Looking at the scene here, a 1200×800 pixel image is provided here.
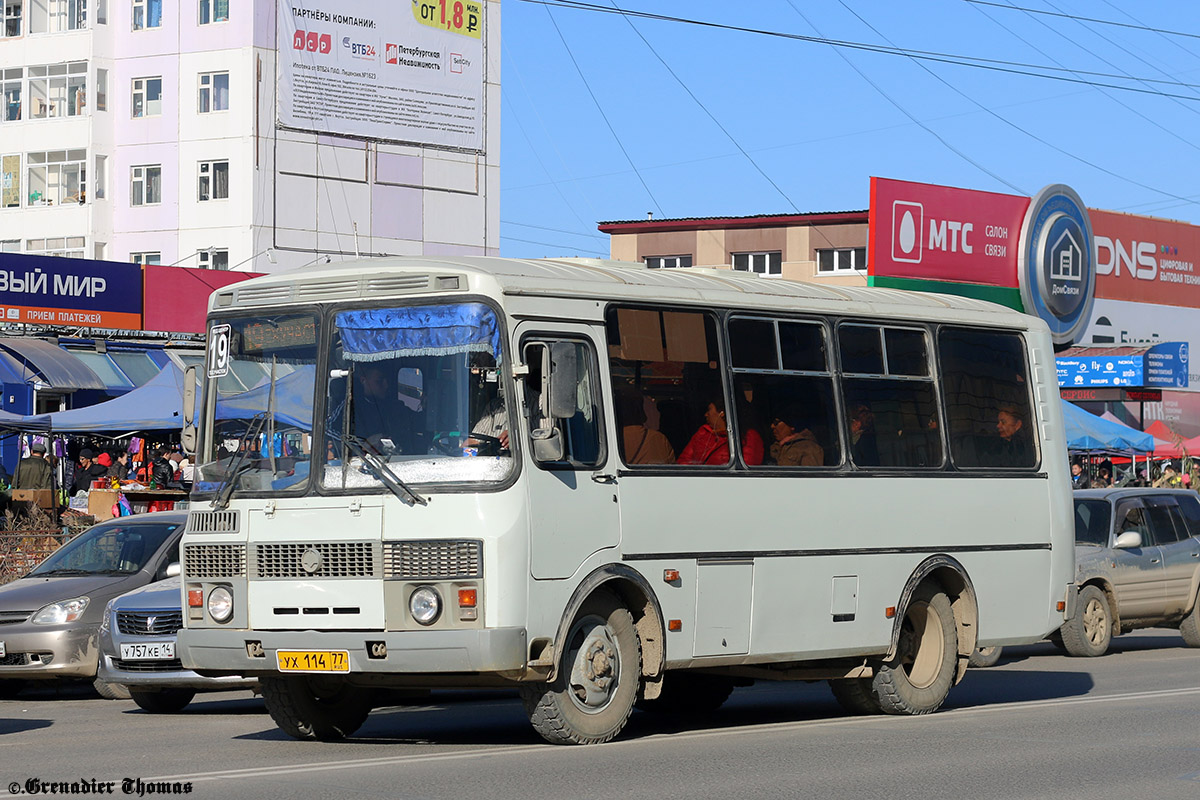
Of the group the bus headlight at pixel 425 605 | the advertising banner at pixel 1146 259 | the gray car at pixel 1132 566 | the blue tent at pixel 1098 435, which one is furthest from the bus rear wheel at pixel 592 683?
the advertising banner at pixel 1146 259

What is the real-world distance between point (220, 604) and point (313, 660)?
793 millimetres

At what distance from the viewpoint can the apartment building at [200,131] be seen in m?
62.6

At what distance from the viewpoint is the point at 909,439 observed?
1289 cm

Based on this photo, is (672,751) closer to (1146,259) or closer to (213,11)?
(1146,259)

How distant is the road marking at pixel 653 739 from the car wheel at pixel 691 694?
0.96 m

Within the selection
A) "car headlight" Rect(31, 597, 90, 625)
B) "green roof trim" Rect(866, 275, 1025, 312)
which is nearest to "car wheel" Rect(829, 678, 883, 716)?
"car headlight" Rect(31, 597, 90, 625)

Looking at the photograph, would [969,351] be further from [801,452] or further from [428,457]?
[428,457]

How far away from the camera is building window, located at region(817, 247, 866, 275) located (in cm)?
7456

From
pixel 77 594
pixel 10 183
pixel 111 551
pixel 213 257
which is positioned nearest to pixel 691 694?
pixel 77 594

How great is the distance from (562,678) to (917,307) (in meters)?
4.60

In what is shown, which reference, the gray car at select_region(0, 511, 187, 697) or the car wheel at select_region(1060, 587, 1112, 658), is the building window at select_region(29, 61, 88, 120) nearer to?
the gray car at select_region(0, 511, 187, 697)

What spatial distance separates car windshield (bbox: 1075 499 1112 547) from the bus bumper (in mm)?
11796

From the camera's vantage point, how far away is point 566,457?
10391 millimetres

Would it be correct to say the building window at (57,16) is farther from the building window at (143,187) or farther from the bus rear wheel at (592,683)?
the bus rear wheel at (592,683)
